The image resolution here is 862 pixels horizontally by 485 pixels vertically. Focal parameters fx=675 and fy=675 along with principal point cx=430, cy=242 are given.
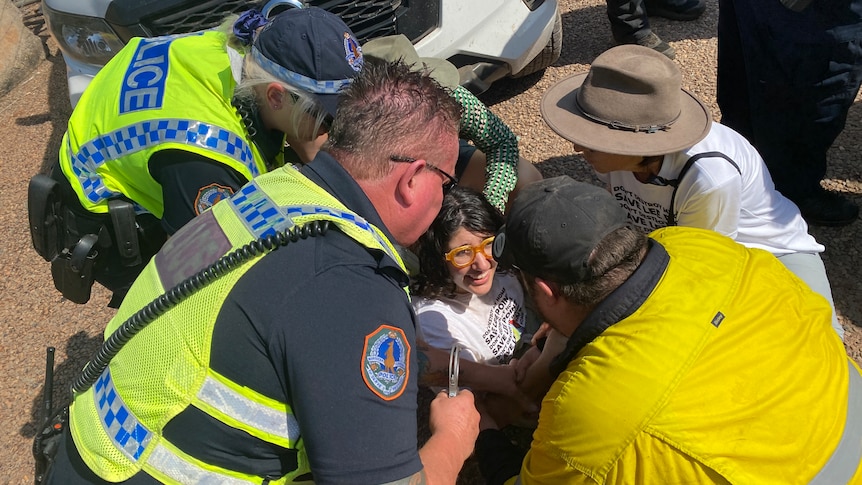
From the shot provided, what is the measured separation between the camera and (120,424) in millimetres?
1576

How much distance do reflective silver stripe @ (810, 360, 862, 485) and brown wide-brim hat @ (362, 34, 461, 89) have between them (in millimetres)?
1804

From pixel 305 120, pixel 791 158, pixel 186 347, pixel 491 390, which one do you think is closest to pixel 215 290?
pixel 186 347

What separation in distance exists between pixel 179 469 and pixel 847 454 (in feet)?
5.30

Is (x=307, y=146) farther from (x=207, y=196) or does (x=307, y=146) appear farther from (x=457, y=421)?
(x=457, y=421)

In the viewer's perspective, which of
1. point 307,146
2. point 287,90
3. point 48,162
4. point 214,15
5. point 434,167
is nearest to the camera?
point 434,167

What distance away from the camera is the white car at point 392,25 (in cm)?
309

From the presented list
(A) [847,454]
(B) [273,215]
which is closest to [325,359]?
(B) [273,215]

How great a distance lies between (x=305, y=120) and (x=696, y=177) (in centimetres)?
144

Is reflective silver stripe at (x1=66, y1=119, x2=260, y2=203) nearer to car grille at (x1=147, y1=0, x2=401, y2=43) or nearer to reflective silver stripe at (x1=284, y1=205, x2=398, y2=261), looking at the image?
reflective silver stripe at (x1=284, y1=205, x2=398, y2=261)

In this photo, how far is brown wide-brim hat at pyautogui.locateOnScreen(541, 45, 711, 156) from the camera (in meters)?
2.50

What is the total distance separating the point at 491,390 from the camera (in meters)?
2.62

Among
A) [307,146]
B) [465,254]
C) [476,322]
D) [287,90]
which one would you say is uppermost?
[287,90]

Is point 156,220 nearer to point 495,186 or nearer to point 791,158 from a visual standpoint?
point 495,186

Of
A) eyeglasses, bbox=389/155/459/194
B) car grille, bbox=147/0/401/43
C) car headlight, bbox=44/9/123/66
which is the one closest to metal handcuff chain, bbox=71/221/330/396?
eyeglasses, bbox=389/155/459/194
